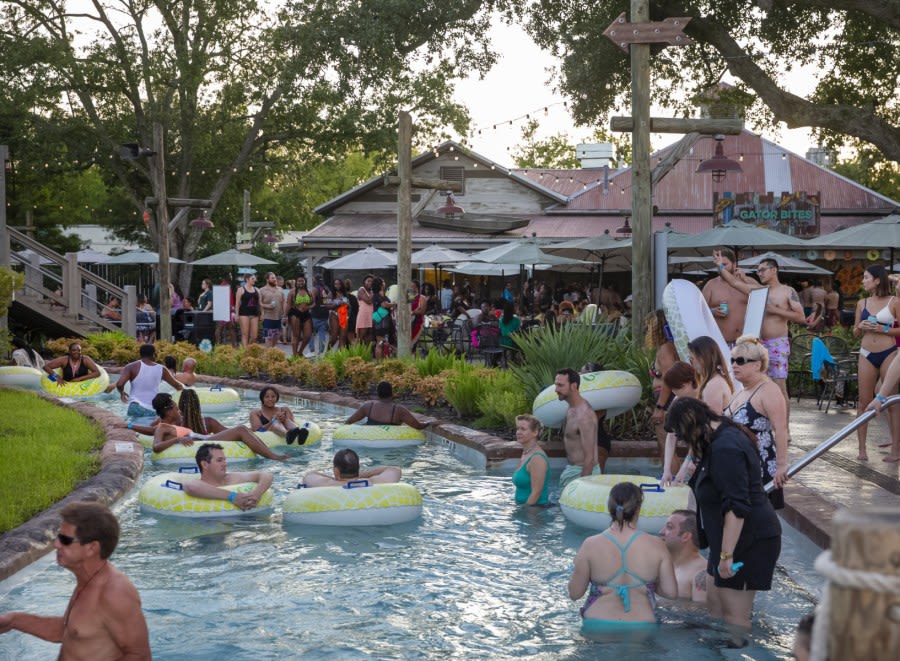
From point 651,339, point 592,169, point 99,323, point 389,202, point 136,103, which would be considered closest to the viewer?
point 651,339

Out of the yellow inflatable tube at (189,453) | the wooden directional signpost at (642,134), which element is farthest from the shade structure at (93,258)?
the wooden directional signpost at (642,134)

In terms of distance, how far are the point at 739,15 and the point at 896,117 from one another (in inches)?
131

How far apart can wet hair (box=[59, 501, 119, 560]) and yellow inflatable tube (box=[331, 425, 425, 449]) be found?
8.51 metres

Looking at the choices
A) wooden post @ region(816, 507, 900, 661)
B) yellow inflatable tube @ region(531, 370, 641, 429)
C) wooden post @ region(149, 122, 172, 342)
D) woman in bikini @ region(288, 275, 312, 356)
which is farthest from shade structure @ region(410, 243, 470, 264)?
wooden post @ region(816, 507, 900, 661)

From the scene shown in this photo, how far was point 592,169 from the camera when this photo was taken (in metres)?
41.9

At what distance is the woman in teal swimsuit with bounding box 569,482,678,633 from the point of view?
18.4 ft

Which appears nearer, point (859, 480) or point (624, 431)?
point (859, 480)

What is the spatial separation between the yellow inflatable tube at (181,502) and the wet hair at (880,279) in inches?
233

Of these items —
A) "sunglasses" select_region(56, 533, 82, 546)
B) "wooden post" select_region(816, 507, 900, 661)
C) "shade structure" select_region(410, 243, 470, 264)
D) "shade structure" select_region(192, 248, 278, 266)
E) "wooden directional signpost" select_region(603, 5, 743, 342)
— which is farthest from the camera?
"shade structure" select_region(192, 248, 278, 266)

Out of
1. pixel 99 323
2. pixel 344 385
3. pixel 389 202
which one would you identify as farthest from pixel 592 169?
pixel 344 385

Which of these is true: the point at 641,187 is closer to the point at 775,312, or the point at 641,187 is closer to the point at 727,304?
the point at 727,304

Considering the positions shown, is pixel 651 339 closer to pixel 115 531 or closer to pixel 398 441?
pixel 398 441

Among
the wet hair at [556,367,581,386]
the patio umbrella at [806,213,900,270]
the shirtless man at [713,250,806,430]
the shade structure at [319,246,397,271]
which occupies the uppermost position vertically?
the shade structure at [319,246,397,271]

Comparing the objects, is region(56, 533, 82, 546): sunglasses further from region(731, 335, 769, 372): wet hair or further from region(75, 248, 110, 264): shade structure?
region(75, 248, 110, 264): shade structure
